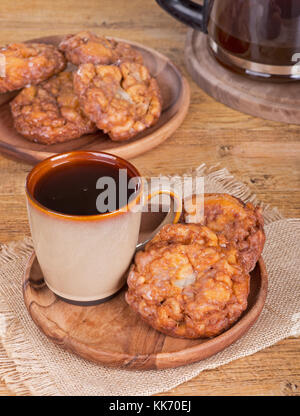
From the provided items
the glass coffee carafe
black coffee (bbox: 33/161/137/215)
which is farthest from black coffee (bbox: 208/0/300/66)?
black coffee (bbox: 33/161/137/215)

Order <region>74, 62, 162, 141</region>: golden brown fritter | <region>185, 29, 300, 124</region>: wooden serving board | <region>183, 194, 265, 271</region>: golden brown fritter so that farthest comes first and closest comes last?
<region>185, 29, 300, 124</region>: wooden serving board → <region>74, 62, 162, 141</region>: golden brown fritter → <region>183, 194, 265, 271</region>: golden brown fritter

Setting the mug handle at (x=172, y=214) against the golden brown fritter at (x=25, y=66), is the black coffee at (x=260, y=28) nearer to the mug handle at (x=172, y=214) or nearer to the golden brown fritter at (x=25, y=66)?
the golden brown fritter at (x=25, y=66)

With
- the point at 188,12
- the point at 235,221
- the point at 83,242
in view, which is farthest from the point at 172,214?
the point at 188,12

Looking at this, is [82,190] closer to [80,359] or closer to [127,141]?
[80,359]

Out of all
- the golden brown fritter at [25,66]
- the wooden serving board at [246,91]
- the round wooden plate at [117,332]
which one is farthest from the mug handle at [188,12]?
the round wooden plate at [117,332]

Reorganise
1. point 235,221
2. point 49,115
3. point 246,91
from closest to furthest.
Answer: point 235,221 → point 49,115 → point 246,91

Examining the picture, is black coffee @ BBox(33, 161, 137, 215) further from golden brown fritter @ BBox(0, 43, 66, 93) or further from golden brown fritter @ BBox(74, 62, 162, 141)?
golden brown fritter @ BBox(0, 43, 66, 93)

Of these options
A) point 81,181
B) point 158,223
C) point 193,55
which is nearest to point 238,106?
point 193,55
